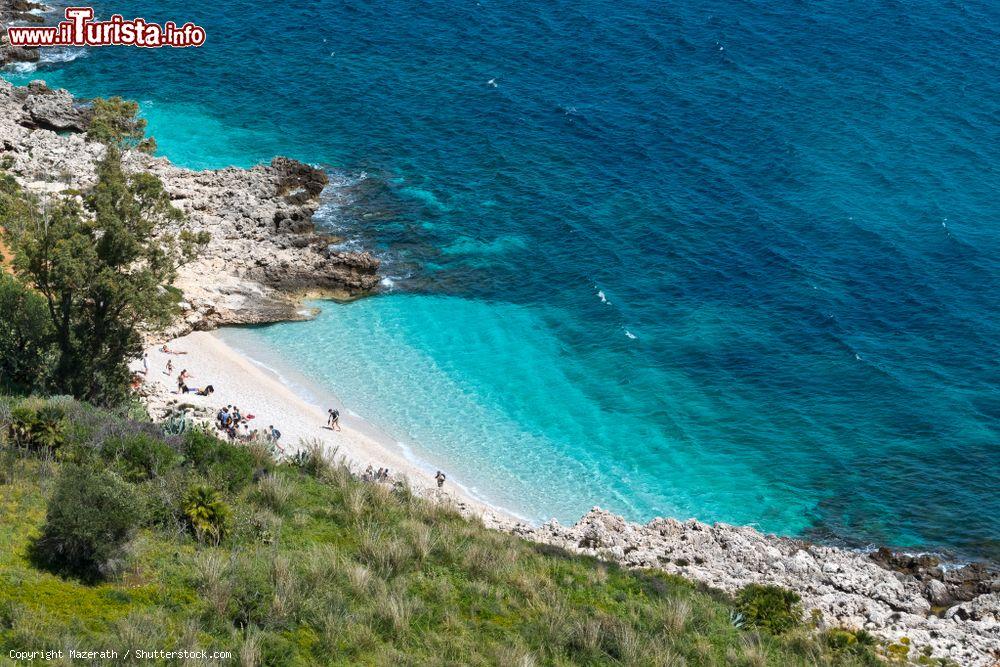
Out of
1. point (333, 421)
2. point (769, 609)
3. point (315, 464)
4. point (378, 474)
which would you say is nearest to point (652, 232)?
point (333, 421)

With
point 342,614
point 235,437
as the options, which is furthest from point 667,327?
point 342,614

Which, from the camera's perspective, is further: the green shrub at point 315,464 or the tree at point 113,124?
the tree at point 113,124

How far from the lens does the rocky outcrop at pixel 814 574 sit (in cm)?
3357

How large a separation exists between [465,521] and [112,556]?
501 inches

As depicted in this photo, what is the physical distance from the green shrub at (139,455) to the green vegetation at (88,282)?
805 centimetres

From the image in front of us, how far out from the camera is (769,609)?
2834 cm

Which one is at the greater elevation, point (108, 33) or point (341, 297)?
point (108, 33)

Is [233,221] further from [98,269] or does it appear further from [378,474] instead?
[98,269]

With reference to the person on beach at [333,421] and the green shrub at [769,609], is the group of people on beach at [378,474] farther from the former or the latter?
the green shrub at [769,609]

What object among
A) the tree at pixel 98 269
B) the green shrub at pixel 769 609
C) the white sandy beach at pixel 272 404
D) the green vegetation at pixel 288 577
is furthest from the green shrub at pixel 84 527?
the white sandy beach at pixel 272 404

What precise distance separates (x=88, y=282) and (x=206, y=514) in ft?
42.0

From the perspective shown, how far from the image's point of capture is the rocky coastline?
3488 cm

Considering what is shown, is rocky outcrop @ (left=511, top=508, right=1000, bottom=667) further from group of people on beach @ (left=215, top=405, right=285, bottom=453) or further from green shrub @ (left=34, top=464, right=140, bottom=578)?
green shrub @ (left=34, top=464, right=140, bottom=578)

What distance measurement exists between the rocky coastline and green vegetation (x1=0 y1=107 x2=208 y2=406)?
18.2ft
